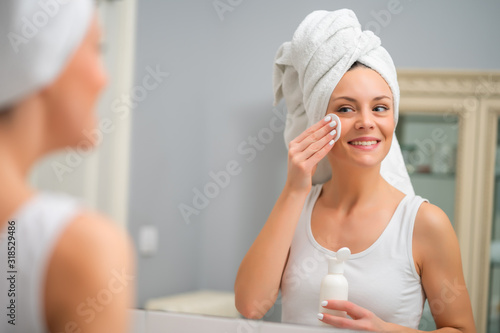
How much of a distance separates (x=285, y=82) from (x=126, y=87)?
0.25 m

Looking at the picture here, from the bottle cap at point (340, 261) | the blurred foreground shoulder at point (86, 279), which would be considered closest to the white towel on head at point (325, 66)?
the bottle cap at point (340, 261)

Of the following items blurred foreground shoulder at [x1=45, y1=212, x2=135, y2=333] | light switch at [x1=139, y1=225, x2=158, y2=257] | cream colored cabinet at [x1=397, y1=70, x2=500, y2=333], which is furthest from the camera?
light switch at [x1=139, y1=225, x2=158, y2=257]

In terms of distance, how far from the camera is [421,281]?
2.16 ft

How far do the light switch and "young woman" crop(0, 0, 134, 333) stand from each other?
A: 35cm

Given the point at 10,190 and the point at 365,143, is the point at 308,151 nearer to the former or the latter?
the point at 365,143

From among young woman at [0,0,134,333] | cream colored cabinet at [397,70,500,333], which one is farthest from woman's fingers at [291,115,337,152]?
young woman at [0,0,134,333]

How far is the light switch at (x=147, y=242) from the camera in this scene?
750mm

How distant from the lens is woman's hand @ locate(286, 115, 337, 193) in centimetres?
66

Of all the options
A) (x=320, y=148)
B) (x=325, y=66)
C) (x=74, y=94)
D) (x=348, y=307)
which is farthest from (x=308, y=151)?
(x=74, y=94)

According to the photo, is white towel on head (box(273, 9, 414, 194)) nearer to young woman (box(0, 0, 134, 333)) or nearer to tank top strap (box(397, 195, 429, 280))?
tank top strap (box(397, 195, 429, 280))

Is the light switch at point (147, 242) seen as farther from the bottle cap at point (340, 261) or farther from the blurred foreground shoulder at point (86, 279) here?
the blurred foreground shoulder at point (86, 279)

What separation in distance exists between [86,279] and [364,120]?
43 cm

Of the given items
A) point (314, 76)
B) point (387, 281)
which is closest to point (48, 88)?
point (314, 76)

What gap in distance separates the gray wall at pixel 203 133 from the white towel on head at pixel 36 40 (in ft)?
1.18
